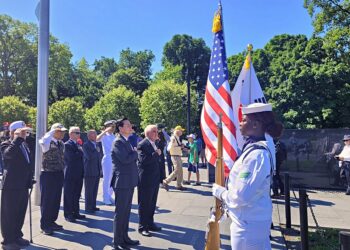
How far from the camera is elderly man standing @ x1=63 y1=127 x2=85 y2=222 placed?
7363 millimetres

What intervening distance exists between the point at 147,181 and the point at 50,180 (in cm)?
186

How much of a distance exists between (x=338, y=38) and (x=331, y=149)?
926 centimetres

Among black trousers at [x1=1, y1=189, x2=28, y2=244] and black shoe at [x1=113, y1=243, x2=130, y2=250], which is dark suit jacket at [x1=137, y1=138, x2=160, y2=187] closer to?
black shoe at [x1=113, y1=243, x2=130, y2=250]

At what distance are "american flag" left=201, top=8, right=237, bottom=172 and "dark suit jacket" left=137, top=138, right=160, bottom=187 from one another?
201 centimetres

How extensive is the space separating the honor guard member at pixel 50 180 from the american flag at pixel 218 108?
3.27 meters

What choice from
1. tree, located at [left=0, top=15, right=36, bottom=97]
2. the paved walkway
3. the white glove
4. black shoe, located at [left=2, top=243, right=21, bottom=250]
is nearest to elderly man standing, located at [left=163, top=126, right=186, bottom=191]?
the paved walkway

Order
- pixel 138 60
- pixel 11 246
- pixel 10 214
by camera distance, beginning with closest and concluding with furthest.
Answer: pixel 11 246
pixel 10 214
pixel 138 60

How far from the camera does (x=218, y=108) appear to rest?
4.79 m

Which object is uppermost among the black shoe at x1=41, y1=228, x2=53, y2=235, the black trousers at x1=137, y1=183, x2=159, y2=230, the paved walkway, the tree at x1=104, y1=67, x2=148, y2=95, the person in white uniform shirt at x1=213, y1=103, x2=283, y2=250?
the tree at x1=104, y1=67, x2=148, y2=95

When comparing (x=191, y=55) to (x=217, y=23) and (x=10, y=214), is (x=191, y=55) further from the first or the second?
(x=10, y=214)

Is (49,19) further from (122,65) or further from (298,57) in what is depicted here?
(122,65)

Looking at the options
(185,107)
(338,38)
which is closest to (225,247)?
(338,38)

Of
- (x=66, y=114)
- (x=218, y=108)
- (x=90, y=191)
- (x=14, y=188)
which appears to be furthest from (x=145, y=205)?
(x=66, y=114)

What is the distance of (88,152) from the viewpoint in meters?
8.24
